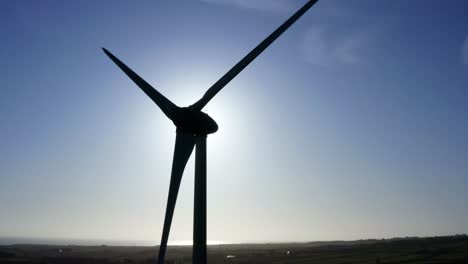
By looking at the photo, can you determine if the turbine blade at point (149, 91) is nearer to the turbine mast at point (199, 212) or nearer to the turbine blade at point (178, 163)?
the turbine blade at point (178, 163)

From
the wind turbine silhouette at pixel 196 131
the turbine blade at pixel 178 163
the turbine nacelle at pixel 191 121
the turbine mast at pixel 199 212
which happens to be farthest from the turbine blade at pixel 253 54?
the turbine mast at pixel 199 212

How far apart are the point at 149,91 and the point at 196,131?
5395mm

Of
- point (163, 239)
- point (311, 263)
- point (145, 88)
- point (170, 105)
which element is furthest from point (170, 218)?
point (311, 263)

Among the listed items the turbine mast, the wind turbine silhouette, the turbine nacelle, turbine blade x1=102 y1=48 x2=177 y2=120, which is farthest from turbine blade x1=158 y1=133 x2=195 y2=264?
turbine blade x1=102 y1=48 x2=177 y2=120

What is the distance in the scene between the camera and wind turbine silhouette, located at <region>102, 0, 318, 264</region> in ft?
94.4

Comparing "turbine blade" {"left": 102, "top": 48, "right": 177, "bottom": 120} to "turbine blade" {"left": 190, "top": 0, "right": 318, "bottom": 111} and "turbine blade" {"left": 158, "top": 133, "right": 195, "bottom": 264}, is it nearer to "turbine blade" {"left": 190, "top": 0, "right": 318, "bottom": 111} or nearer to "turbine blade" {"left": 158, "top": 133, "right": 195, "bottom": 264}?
"turbine blade" {"left": 158, "top": 133, "right": 195, "bottom": 264}

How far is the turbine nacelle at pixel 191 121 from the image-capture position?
1200 inches

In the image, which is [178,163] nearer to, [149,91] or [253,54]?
[149,91]

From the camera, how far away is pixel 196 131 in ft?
101

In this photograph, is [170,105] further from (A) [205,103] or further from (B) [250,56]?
(B) [250,56]

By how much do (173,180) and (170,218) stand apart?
2722mm

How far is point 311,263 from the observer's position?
106 m

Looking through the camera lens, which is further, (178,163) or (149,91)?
(149,91)

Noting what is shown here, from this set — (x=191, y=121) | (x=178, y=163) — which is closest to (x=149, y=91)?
(x=191, y=121)
